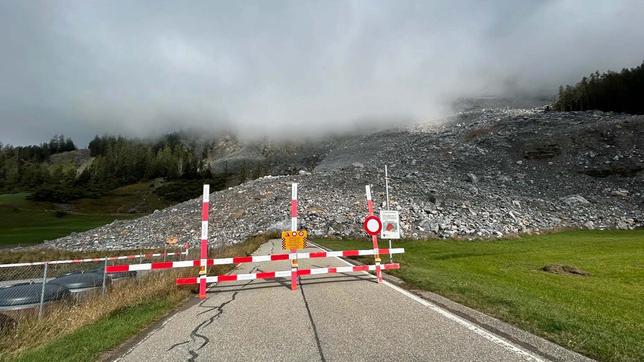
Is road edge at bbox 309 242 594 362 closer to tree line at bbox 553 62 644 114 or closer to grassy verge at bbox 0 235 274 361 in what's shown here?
grassy verge at bbox 0 235 274 361

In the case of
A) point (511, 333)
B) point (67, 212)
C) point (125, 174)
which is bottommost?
point (511, 333)

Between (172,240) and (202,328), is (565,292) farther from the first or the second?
(172,240)

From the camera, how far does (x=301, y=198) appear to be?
4772 cm

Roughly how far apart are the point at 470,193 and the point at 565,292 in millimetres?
34050

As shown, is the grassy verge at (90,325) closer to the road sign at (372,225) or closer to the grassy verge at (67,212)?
the road sign at (372,225)

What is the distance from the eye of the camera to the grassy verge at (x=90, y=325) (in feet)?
19.2

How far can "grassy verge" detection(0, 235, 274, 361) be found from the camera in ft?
19.2

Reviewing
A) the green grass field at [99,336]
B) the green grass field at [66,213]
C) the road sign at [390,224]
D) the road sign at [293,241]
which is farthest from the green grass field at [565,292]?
the green grass field at [66,213]

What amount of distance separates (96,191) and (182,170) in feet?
113

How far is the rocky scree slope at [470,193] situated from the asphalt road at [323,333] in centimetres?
2519

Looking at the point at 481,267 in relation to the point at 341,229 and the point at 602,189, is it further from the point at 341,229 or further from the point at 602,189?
the point at 602,189

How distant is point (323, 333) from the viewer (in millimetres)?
6098

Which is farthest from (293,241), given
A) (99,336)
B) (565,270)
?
(565,270)

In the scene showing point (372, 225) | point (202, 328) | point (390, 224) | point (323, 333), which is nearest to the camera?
point (323, 333)
